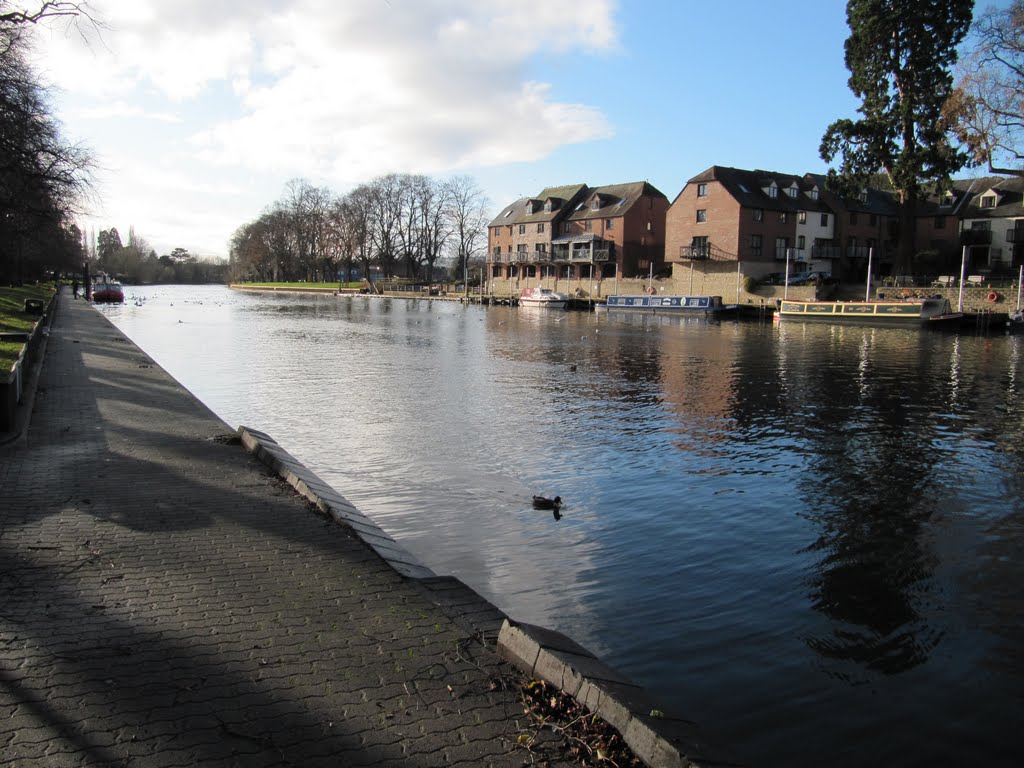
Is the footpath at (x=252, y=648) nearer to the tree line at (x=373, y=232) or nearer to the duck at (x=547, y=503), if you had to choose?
the duck at (x=547, y=503)

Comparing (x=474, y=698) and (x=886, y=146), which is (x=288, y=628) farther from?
(x=886, y=146)

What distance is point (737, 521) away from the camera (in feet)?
31.3

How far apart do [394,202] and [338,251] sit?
14.0 m

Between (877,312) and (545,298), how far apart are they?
34707 mm

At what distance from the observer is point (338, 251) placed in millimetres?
118750

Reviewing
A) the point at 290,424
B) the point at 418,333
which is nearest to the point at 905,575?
the point at 290,424

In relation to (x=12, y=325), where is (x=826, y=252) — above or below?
above

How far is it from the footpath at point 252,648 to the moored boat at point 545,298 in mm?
69570

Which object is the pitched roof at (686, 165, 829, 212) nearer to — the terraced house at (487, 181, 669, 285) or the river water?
the terraced house at (487, 181, 669, 285)

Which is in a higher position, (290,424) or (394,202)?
(394,202)

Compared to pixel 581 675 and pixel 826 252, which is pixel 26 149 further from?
pixel 826 252

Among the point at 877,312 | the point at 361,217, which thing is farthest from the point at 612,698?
the point at 361,217

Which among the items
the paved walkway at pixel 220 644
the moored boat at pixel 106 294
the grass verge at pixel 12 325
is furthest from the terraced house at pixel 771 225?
the paved walkway at pixel 220 644

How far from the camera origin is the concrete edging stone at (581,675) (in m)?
3.66
